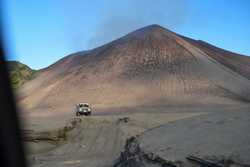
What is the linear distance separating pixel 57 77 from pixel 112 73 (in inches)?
612

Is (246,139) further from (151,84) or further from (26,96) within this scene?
(26,96)

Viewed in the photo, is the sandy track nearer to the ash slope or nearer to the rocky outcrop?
the rocky outcrop

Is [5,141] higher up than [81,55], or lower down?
lower down

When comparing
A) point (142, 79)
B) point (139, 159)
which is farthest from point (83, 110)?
point (139, 159)

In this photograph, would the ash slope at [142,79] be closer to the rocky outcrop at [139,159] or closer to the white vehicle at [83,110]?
the white vehicle at [83,110]

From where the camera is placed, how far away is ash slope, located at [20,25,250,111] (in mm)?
79562

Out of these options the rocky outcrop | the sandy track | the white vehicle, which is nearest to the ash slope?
the white vehicle

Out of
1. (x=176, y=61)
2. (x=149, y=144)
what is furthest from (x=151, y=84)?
(x=149, y=144)

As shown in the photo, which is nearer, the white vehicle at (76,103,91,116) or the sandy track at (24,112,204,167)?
the sandy track at (24,112,204,167)

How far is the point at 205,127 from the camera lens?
15773 mm

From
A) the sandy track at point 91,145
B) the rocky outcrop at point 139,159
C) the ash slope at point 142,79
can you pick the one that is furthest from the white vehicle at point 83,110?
the rocky outcrop at point 139,159

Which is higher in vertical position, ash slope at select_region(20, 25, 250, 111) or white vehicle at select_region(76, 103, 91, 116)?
ash slope at select_region(20, 25, 250, 111)

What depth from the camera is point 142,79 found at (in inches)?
3492

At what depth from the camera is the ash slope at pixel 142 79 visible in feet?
261
